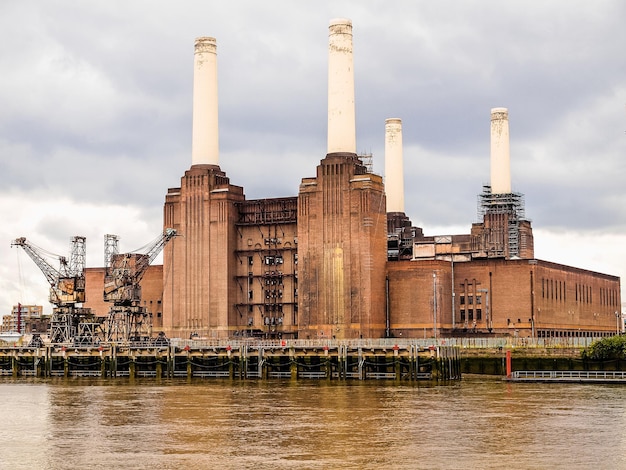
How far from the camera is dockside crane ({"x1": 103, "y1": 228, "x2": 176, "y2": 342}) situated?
122562 mm

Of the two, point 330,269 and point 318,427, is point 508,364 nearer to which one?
point 330,269

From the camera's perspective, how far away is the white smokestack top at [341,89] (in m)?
125

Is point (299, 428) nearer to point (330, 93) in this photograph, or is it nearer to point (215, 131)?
point (330, 93)

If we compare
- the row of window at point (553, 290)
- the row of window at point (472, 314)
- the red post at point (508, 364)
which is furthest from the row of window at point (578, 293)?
the red post at point (508, 364)

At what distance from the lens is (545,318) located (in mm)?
129125

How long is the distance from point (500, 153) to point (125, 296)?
5700cm

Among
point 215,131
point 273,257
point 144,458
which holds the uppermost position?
point 215,131

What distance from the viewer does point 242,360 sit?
9681cm

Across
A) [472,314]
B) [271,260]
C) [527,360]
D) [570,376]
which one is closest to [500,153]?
[472,314]

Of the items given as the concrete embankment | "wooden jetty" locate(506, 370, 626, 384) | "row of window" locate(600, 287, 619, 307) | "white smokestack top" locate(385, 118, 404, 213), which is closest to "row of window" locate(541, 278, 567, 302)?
"row of window" locate(600, 287, 619, 307)

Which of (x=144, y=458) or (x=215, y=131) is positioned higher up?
(x=215, y=131)

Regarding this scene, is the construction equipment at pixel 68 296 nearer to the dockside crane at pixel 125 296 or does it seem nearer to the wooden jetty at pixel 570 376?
the dockside crane at pixel 125 296

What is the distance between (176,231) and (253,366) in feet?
120

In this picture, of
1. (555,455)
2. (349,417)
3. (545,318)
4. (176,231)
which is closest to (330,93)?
(176,231)
